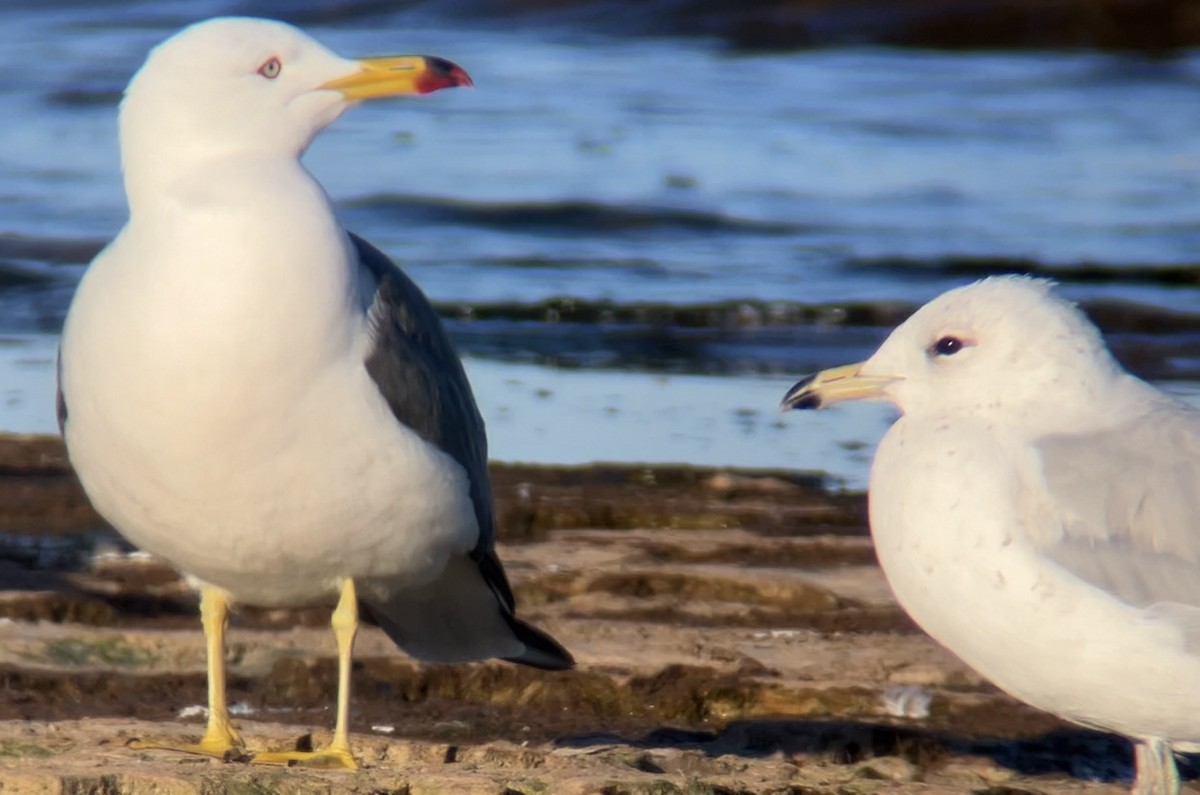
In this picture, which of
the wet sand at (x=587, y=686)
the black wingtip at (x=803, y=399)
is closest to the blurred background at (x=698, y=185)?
the wet sand at (x=587, y=686)

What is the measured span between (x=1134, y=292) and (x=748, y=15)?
1111 centimetres

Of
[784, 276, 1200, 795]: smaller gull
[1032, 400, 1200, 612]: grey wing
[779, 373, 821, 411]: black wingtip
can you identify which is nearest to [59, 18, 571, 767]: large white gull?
[779, 373, 821, 411]: black wingtip

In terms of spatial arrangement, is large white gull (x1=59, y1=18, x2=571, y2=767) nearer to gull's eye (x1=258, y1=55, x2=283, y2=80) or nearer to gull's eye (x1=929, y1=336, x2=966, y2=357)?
gull's eye (x1=258, y1=55, x2=283, y2=80)

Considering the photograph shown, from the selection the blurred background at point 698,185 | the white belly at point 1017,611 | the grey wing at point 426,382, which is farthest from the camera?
the blurred background at point 698,185

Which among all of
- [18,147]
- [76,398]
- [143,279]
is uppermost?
[143,279]

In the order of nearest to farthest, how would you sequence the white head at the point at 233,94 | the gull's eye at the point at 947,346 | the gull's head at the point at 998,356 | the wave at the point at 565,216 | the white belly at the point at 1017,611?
the white belly at the point at 1017,611 < the gull's head at the point at 998,356 < the gull's eye at the point at 947,346 < the white head at the point at 233,94 < the wave at the point at 565,216

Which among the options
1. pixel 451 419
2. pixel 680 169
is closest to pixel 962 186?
pixel 680 169

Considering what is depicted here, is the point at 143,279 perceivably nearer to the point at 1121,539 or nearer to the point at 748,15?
the point at 1121,539

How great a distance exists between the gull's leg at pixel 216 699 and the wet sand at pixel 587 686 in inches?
5.1

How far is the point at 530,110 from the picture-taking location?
1931cm

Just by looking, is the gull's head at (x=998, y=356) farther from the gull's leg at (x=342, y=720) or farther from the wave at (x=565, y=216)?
the wave at (x=565, y=216)

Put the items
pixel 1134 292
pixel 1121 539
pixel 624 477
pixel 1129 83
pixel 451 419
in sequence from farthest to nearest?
pixel 1129 83
pixel 1134 292
pixel 624 477
pixel 451 419
pixel 1121 539

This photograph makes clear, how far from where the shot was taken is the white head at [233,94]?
4.61m

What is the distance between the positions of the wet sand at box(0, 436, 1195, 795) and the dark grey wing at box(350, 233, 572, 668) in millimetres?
347
